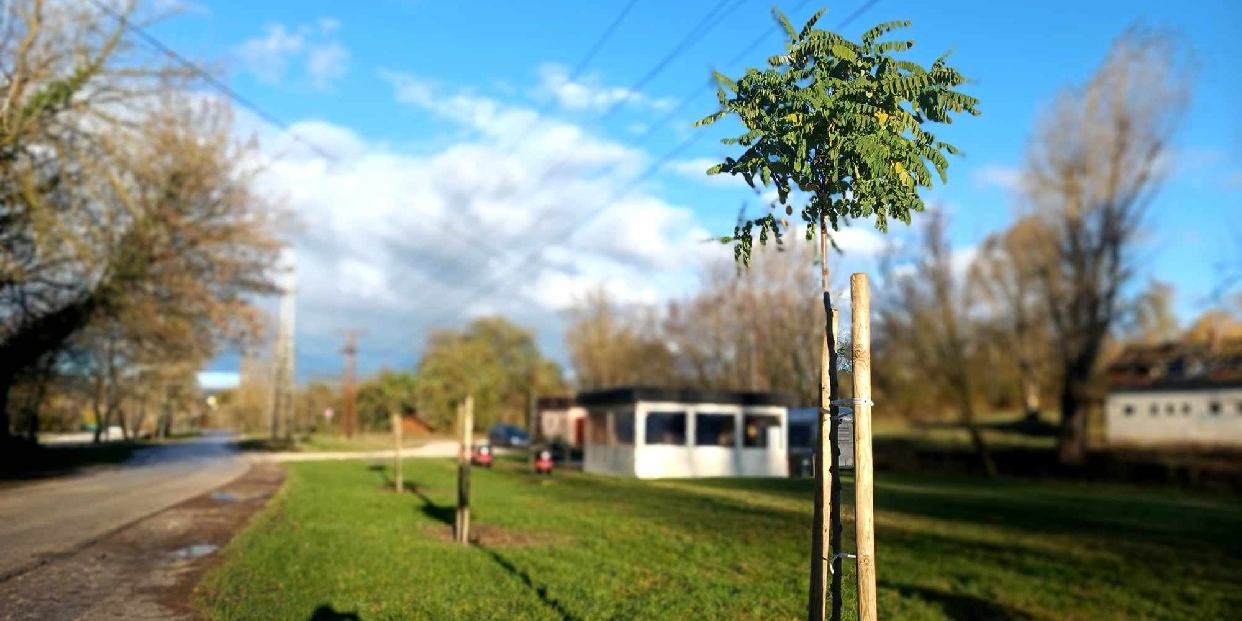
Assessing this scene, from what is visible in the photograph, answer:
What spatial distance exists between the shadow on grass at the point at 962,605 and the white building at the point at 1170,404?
1742 inches

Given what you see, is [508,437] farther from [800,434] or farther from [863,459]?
[863,459]

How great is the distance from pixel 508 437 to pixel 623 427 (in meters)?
27.4

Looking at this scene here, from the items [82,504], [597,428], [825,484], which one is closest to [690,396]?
[597,428]

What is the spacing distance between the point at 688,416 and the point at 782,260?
6333mm

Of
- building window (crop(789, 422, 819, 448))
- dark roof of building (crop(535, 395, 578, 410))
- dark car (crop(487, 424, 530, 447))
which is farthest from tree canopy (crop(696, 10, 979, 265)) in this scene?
dark car (crop(487, 424, 530, 447))

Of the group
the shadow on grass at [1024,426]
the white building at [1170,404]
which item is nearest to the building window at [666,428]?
the white building at [1170,404]

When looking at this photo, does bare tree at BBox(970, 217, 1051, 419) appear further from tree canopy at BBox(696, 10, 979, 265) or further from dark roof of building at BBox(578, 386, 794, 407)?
tree canopy at BBox(696, 10, 979, 265)

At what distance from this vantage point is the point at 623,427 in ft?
107

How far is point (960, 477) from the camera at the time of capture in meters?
44.2

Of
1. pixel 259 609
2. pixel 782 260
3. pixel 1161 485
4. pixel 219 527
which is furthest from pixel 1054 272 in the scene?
pixel 259 609

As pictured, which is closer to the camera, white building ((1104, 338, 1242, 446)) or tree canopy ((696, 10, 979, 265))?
tree canopy ((696, 10, 979, 265))

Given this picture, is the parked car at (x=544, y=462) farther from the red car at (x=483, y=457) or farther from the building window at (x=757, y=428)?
the building window at (x=757, y=428)

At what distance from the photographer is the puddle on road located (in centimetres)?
1211

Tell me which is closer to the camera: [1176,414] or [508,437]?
[1176,414]
